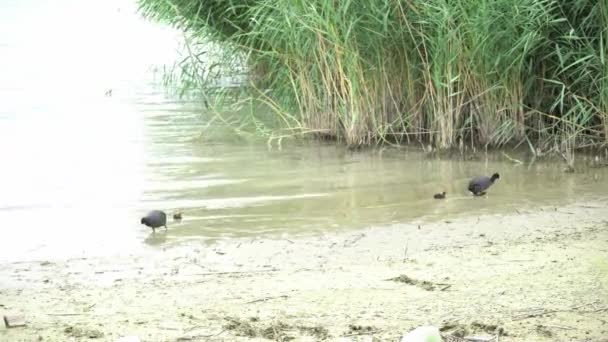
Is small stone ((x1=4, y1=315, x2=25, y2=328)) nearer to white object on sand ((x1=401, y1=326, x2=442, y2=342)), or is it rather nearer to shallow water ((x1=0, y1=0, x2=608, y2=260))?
shallow water ((x1=0, y1=0, x2=608, y2=260))

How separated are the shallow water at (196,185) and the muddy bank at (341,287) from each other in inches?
17.3

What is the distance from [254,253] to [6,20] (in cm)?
2133

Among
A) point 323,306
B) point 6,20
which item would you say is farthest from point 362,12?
point 6,20

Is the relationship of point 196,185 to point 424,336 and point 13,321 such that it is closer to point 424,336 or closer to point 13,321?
point 13,321

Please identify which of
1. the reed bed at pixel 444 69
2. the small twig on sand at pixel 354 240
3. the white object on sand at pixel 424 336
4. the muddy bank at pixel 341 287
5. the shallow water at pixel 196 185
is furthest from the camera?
the reed bed at pixel 444 69

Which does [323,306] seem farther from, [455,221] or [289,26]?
[289,26]

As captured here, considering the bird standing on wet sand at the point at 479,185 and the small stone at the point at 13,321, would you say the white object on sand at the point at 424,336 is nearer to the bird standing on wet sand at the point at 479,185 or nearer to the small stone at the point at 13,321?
the small stone at the point at 13,321

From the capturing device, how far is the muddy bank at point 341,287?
14.2 ft

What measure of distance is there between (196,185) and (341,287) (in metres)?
3.18

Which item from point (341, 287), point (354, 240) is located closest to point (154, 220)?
point (354, 240)

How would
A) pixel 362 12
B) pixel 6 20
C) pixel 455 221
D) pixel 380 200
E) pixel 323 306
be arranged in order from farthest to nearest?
pixel 6 20 < pixel 362 12 < pixel 380 200 < pixel 455 221 < pixel 323 306

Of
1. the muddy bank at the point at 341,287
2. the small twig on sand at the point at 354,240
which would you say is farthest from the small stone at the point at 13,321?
the small twig on sand at the point at 354,240

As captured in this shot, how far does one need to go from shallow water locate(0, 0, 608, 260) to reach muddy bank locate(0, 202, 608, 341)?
17.3 inches

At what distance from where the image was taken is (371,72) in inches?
350
